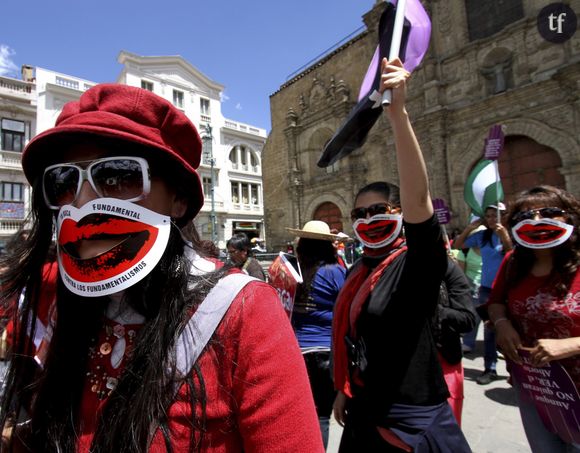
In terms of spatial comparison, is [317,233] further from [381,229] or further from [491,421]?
[491,421]

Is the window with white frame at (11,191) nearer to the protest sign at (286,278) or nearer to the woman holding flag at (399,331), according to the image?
the protest sign at (286,278)

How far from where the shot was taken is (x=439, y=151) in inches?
543

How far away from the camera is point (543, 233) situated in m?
2.05

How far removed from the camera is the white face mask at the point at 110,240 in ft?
3.08

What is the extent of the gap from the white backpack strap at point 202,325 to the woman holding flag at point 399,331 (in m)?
0.89

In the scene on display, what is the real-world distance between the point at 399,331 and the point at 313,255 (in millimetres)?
1470

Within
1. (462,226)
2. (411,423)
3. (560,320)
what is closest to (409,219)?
(411,423)

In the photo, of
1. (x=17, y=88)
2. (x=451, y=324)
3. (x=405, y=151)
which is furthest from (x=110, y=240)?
(x=17, y=88)

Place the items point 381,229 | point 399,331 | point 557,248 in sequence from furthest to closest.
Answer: point 557,248
point 381,229
point 399,331

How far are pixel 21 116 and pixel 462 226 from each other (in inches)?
1039

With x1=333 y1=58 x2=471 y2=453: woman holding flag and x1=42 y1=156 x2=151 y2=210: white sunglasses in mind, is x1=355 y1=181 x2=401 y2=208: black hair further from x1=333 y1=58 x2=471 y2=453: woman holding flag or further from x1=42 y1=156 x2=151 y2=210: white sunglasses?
x1=42 y1=156 x2=151 y2=210: white sunglasses

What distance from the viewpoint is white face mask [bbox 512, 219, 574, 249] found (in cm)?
200

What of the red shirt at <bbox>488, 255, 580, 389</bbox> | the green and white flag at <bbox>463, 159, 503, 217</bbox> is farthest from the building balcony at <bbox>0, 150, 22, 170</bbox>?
the red shirt at <bbox>488, 255, 580, 389</bbox>

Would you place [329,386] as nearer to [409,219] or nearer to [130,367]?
[409,219]
